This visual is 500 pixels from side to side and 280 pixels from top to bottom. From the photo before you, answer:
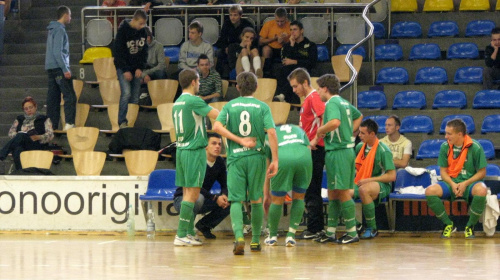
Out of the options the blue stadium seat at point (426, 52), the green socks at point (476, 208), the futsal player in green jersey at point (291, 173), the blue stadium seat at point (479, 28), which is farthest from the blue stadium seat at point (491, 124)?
the futsal player in green jersey at point (291, 173)

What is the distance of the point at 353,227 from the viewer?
10.0 meters

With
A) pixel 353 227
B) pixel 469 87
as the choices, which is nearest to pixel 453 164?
pixel 353 227

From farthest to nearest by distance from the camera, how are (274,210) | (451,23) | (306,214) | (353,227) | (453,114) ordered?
(451,23)
(453,114)
(306,214)
(353,227)
(274,210)

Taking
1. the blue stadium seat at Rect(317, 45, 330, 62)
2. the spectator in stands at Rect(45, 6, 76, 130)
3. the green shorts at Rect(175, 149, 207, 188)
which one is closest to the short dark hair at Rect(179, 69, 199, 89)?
the green shorts at Rect(175, 149, 207, 188)

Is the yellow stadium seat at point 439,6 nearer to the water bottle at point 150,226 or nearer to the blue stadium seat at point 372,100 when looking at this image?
the blue stadium seat at point 372,100

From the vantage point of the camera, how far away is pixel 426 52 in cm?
1509

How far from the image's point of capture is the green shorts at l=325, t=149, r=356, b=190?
9781mm

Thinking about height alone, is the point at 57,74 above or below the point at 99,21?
below

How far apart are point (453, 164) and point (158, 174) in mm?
3696

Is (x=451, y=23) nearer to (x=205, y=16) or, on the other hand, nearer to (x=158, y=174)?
(x=205, y=16)

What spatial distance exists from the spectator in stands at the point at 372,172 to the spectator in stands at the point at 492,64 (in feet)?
12.2

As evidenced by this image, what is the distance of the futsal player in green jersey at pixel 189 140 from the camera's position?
9.45 metres

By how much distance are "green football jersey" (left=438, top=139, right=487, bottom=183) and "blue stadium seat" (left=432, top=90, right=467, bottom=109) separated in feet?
9.66

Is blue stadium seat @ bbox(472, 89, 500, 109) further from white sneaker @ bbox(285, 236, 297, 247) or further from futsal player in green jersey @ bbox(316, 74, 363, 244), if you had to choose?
white sneaker @ bbox(285, 236, 297, 247)
